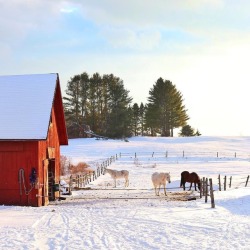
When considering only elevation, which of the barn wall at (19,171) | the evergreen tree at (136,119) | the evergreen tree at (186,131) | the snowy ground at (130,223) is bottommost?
the snowy ground at (130,223)

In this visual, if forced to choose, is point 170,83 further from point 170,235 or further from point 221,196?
point 170,235

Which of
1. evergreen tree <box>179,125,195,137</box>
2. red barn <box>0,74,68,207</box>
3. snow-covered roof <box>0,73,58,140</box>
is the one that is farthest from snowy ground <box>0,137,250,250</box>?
evergreen tree <box>179,125,195,137</box>

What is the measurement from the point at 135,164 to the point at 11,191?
25.7m

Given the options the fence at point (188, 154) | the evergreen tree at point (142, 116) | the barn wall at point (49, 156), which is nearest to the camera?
the barn wall at point (49, 156)

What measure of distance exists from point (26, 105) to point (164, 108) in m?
56.9

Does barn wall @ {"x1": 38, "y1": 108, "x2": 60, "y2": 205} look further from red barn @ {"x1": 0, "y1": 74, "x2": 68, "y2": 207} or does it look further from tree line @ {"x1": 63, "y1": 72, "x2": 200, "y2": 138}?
tree line @ {"x1": 63, "y1": 72, "x2": 200, "y2": 138}

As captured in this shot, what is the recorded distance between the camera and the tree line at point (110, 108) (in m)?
69.6

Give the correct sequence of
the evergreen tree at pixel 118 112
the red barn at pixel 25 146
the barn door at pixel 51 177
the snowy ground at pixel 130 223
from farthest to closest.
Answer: the evergreen tree at pixel 118 112, the barn door at pixel 51 177, the red barn at pixel 25 146, the snowy ground at pixel 130 223

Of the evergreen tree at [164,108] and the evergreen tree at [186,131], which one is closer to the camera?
the evergreen tree at [164,108]

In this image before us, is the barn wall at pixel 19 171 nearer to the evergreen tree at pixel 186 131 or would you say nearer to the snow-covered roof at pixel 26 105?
the snow-covered roof at pixel 26 105

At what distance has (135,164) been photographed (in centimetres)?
4334

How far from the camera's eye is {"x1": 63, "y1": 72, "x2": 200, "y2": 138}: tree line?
69.6m

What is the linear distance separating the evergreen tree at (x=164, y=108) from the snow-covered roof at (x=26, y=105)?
53.6m

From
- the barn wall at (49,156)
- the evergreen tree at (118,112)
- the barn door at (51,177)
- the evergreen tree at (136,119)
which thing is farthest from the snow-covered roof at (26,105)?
the evergreen tree at (136,119)
